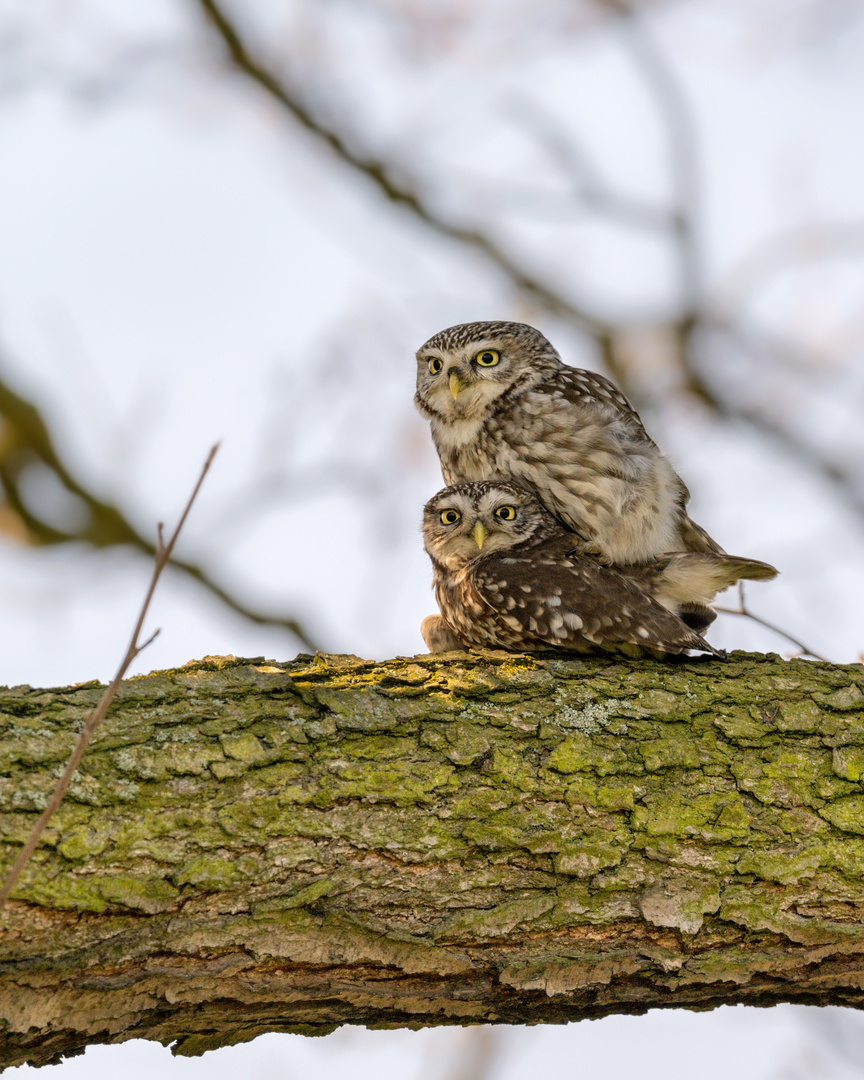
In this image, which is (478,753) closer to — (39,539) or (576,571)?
A: (576,571)

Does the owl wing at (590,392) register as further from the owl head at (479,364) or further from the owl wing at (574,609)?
the owl wing at (574,609)

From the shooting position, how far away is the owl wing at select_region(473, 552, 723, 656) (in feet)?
12.1

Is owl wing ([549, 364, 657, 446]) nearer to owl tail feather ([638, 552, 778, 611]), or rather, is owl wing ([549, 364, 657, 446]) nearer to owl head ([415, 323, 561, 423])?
owl head ([415, 323, 561, 423])

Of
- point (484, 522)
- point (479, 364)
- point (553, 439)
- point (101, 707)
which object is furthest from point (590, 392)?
point (101, 707)

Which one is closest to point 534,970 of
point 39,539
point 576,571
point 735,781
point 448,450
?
point 735,781

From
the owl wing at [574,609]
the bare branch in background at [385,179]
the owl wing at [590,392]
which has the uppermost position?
the bare branch in background at [385,179]

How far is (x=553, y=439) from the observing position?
4609mm

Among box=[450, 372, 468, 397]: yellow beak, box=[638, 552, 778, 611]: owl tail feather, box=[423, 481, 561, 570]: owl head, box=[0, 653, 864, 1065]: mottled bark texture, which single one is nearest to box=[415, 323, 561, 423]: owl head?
box=[450, 372, 468, 397]: yellow beak

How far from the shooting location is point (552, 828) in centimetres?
296

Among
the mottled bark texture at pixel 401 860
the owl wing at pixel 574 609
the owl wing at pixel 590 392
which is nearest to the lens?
the mottled bark texture at pixel 401 860

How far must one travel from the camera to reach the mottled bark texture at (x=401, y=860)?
8.71ft

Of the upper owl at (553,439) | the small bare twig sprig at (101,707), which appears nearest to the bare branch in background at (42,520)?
the upper owl at (553,439)

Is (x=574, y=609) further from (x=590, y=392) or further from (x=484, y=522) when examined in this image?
(x=590, y=392)

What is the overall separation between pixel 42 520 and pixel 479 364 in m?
3.52
